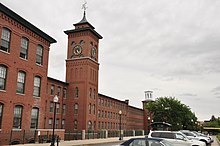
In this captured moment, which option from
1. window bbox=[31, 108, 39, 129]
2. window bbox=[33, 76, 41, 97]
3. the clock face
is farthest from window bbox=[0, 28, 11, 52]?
the clock face

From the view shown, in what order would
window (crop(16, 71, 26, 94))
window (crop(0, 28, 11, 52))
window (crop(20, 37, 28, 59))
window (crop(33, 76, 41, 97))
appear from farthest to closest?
1. window (crop(33, 76, 41, 97))
2. window (crop(20, 37, 28, 59))
3. window (crop(16, 71, 26, 94))
4. window (crop(0, 28, 11, 52))

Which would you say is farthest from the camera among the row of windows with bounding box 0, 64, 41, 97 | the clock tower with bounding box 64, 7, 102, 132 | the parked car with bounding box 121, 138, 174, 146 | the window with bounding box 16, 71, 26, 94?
the clock tower with bounding box 64, 7, 102, 132

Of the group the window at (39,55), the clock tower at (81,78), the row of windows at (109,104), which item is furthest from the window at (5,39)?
the row of windows at (109,104)

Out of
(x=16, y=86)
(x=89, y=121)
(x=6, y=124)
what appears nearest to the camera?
(x=6, y=124)

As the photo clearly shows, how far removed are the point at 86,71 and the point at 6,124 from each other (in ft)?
91.2

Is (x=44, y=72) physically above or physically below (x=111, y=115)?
above

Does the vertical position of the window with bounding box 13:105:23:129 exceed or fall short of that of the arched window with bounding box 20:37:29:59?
it falls short

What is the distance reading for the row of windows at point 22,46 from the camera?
27.1 metres

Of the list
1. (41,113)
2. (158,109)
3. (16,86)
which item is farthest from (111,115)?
(16,86)

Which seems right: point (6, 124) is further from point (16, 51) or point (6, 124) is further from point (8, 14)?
point (8, 14)

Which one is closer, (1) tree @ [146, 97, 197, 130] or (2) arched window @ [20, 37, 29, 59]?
(2) arched window @ [20, 37, 29, 59]

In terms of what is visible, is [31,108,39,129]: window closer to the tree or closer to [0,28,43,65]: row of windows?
[0,28,43,65]: row of windows

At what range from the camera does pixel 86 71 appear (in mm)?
53000

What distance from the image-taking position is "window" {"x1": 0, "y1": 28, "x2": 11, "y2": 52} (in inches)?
1062
